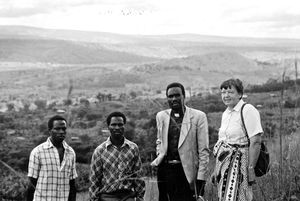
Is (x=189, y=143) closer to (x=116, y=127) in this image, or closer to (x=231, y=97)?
(x=231, y=97)

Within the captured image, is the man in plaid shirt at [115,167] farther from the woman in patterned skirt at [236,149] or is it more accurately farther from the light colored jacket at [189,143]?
the woman in patterned skirt at [236,149]

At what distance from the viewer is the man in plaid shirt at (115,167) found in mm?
4484

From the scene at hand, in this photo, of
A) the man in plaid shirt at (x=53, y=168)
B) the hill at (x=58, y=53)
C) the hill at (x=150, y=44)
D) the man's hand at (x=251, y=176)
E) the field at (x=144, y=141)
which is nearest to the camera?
the man's hand at (x=251, y=176)

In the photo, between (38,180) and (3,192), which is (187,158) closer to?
(38,180)

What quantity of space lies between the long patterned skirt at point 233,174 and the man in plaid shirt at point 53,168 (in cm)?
124

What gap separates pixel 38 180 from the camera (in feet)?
14.7

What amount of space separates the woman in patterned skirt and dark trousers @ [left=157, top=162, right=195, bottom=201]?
0.44 meters

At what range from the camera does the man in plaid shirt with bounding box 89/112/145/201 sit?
4484 mm

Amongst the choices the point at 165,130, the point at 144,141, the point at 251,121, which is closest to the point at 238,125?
the point at 251,121

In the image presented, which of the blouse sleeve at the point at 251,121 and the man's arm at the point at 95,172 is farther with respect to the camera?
the man's arm at the point at 95,172

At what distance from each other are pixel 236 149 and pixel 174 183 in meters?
0.72

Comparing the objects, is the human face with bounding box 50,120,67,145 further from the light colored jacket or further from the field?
the light colored jacket

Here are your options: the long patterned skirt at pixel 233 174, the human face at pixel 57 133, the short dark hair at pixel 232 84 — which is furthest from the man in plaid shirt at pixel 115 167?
the short dark hair at pixel 232 84

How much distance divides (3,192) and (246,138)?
28.5ft
